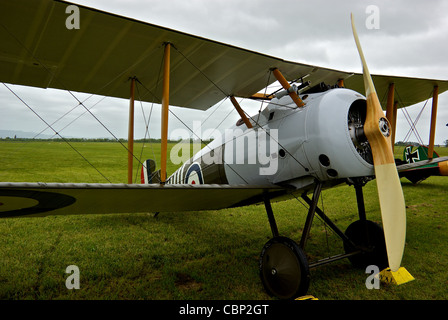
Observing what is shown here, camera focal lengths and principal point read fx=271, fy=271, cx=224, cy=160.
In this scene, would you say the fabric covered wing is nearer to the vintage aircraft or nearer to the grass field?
Result: the vintage aircraft

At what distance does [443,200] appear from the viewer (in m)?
8.70

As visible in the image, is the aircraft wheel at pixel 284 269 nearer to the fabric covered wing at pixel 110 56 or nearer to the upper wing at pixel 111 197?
the upper wing at pixel 111 197

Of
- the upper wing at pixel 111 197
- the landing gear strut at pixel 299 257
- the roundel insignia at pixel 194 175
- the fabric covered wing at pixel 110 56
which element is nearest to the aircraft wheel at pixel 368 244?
the landing gear strut at pixel 299 257

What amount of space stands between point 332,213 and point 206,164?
419 cm

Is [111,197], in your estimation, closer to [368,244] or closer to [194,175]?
[194,175]

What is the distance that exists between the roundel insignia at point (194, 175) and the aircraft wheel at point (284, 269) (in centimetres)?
212

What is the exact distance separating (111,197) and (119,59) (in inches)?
77.7

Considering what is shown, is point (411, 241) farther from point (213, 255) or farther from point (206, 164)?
point (206, 164)

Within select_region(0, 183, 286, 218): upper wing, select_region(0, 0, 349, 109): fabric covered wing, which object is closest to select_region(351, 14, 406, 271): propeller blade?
select_region(0, 183, 286, 218): upper wing

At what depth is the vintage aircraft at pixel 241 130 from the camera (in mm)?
2729

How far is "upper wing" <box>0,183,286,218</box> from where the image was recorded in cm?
229

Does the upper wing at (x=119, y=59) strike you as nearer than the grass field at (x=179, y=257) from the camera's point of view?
Yes

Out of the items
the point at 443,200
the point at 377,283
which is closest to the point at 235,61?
the point at 377,283

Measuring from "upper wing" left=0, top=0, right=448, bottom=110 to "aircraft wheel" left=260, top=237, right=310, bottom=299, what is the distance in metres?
2.08
